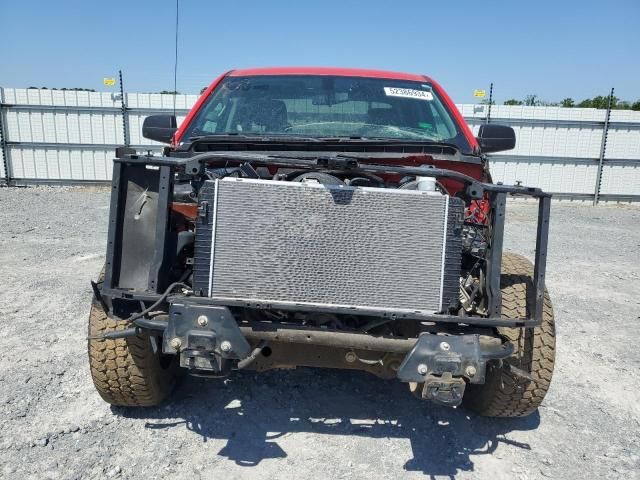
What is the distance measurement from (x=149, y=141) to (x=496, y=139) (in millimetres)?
11072

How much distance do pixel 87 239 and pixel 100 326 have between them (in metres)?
5.25

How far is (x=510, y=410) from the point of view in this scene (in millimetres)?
2764

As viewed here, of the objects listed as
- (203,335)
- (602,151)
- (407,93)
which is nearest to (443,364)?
(203,335)

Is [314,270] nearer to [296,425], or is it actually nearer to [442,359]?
[442,359]

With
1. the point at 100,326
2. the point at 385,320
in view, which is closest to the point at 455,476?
the point at 385,320

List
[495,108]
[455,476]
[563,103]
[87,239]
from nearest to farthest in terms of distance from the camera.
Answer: [455,476]
[87,239]
[495,108]
[563,103]

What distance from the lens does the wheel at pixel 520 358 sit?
2.53 metres

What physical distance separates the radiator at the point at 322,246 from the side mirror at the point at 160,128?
63.3 inches

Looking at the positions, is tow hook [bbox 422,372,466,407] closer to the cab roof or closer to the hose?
the hose

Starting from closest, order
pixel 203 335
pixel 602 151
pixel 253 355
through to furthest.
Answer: pixel 203 335 → pixel 253 355 → pixel 602 151

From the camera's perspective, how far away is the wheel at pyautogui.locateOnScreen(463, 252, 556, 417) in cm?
253

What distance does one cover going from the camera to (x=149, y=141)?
42.6 ft

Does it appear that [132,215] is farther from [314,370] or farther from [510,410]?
[510,410]

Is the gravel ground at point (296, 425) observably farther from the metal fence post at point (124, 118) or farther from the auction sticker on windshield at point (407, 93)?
the metal fence post at point (124, 118)
